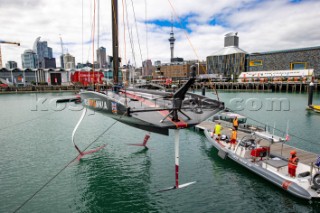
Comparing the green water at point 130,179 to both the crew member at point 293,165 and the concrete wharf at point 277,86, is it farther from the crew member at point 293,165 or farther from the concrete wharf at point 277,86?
the concrete wharf at point 277,86

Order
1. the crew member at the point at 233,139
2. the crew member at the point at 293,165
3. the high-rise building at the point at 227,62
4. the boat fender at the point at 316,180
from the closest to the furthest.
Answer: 1. the boat fender at the point at 316,180
2. the crew member at the point at 293,165
3. the crew member at the point at 233,139
4. the high-rise building at the point at 227,62

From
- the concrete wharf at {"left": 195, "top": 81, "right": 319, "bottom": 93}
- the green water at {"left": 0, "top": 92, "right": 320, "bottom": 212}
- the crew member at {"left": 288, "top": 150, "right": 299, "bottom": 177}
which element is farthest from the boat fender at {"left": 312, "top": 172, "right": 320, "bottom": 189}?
the concrete wharf at {"left": 195, "top": 81, "right": 319, "bottom": 93}

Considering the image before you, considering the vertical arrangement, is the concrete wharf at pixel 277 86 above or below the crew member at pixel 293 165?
above

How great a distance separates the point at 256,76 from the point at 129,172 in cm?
11271

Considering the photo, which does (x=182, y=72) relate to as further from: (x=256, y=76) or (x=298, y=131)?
(x=298, y=131)

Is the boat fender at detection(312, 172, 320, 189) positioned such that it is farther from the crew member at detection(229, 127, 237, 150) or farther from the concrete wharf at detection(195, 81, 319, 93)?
the concrete wharf at detection(195, 81, 319, 93)

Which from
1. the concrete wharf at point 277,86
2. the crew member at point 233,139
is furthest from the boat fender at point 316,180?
the concrete wharf at point 277,86

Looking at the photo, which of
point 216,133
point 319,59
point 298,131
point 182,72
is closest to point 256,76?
point 319,59

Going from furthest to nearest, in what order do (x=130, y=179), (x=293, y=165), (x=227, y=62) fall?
1. (x=227, y=62)
2. (x=130, y=179)
3. (x=293, y=165)

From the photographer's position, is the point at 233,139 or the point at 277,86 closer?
the point at 233,139

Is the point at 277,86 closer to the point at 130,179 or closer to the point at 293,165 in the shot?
the point at 293,165

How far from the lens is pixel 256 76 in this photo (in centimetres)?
11156

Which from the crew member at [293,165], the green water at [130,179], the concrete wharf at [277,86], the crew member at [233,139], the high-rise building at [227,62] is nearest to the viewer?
the green water at [130,179]

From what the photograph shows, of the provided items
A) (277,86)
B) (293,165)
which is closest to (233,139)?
(293,165)
